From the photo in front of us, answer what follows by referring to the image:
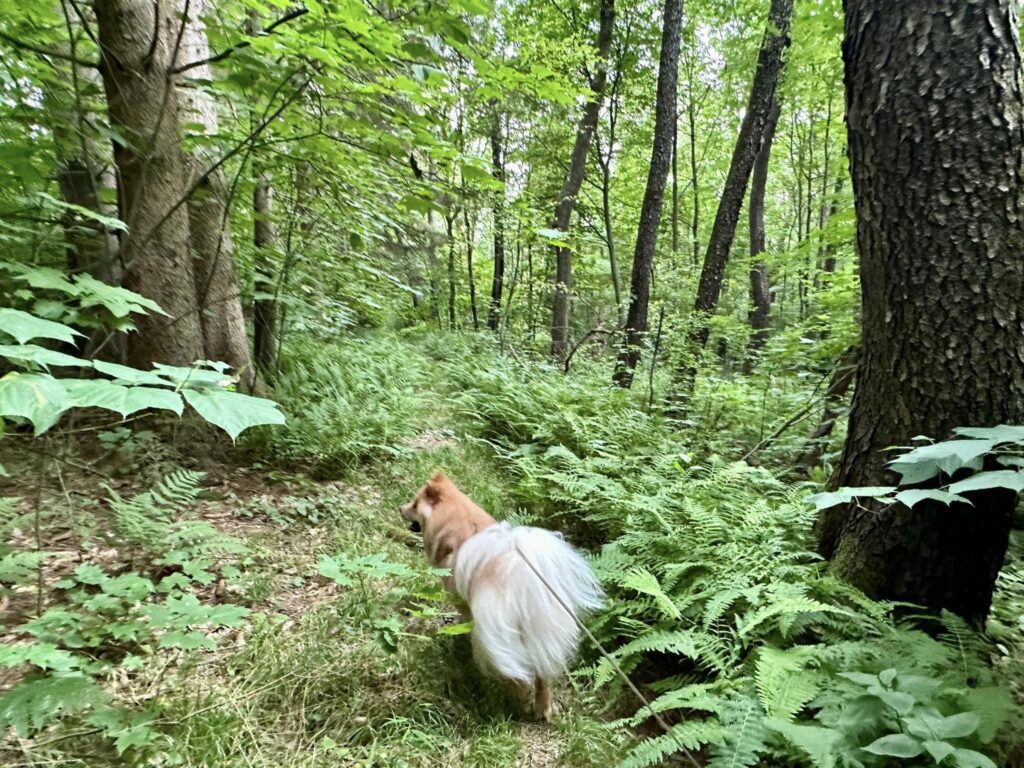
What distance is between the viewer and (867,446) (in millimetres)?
2594

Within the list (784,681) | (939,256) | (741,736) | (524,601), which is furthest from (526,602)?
(939,256)

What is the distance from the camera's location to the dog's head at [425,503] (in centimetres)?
323

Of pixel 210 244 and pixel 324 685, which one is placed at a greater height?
pixel 210 244

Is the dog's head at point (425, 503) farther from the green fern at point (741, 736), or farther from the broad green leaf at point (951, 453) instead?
the broad green leaf at point (951, 453)

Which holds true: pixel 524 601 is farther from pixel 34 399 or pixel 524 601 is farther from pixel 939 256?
pixel 939 256

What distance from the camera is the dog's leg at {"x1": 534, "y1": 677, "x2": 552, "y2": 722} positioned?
2459 mm

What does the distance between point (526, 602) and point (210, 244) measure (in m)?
4.03

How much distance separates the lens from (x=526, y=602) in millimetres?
2301

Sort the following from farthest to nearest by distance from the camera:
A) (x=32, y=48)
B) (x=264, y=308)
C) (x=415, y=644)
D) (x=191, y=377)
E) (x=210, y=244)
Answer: (x=264, y=308) < (x=210, y=244) < (x=415, y=644) < (x=32, y=48) < (x=191, y=377)

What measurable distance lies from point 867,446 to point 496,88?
2.80 meters

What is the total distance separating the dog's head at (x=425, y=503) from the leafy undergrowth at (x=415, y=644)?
14.3 inches

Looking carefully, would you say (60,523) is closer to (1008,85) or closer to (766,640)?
(766,640)

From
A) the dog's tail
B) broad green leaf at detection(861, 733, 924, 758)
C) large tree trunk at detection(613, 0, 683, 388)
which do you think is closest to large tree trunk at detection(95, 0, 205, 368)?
the dog's tail

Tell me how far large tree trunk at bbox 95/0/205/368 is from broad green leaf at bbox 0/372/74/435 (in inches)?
93.8
